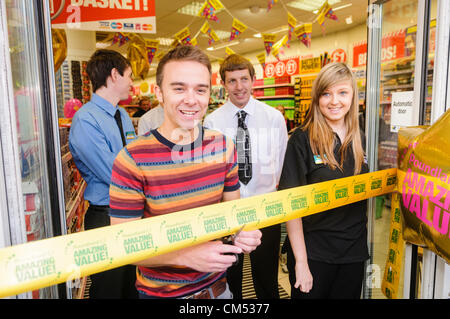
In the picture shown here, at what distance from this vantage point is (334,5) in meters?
6.74

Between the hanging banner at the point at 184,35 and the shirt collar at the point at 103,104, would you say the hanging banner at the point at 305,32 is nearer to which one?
the hanging banner at the point at 184,35

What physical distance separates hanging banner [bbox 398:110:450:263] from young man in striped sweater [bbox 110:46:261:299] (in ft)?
2.40

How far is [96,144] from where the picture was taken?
1.98 m

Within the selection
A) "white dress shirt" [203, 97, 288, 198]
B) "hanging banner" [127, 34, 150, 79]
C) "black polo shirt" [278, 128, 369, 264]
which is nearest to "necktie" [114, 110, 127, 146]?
"white dress shirt" [203, 97, 288, 198]

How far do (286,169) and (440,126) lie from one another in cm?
70

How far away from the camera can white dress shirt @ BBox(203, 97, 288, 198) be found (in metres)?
2.52

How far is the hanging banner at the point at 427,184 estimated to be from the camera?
49.9 inches

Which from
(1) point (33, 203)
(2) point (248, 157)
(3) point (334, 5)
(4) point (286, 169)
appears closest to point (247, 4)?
(3) point (334, 5)

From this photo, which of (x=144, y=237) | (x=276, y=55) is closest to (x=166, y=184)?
(x=144, y=237)

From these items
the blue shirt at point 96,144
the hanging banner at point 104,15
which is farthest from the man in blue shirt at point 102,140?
the hanging banner at point 104,15

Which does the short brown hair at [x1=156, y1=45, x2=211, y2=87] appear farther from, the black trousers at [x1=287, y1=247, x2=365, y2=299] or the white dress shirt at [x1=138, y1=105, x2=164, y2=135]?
the white dress shirt at [x1=138, y1=105, x2=164, y2=135]

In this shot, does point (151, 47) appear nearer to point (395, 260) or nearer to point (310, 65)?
point (310, 65)
